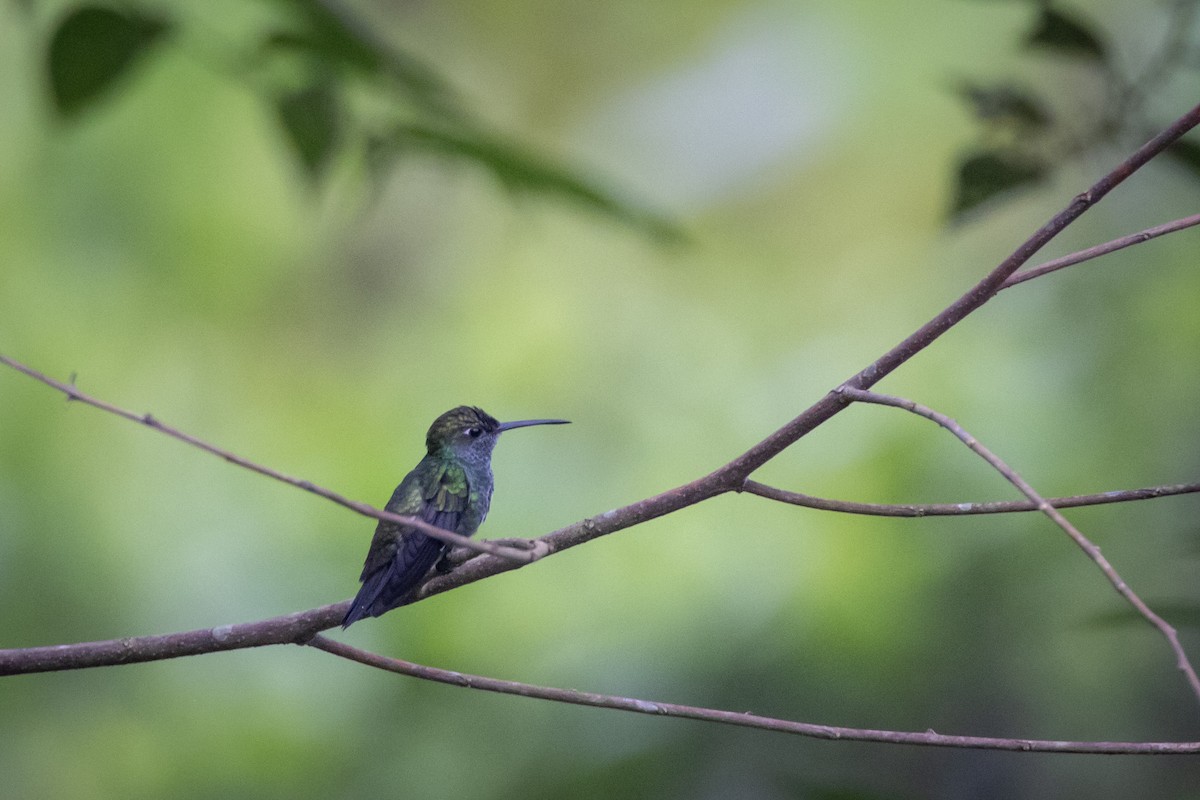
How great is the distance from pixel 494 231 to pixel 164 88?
1.05 m

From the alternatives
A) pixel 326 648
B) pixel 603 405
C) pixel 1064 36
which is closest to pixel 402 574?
pixel 326 648

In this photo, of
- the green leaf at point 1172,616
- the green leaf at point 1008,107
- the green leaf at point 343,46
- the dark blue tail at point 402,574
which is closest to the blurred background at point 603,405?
the green leaf at point 343,46

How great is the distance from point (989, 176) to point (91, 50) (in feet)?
3.02

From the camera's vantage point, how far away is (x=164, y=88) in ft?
11.1

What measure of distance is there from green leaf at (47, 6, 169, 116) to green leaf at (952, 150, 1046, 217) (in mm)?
834

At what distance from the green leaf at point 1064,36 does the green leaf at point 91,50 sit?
2.94 ft

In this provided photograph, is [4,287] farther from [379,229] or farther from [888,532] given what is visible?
[888,532]

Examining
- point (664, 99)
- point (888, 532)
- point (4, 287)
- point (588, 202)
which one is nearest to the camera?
point (588, 202)

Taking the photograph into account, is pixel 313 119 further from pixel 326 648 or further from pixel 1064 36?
pixel 1064 36

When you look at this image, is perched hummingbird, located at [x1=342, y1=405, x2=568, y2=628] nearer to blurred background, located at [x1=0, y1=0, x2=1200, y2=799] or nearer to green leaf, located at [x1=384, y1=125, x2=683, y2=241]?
green leaf, located at [x1=384, y1=125, x2=683, y2=241]

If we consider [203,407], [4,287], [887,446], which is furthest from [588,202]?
[4,287]

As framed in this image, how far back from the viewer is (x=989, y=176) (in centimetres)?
119

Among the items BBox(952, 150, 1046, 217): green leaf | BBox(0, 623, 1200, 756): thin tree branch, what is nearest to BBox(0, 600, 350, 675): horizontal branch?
BBox(0, 623, 1200, 756): thin tree branch

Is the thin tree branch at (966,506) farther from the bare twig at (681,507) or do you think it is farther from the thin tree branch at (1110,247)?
the thin tree branch at (1110,247)
